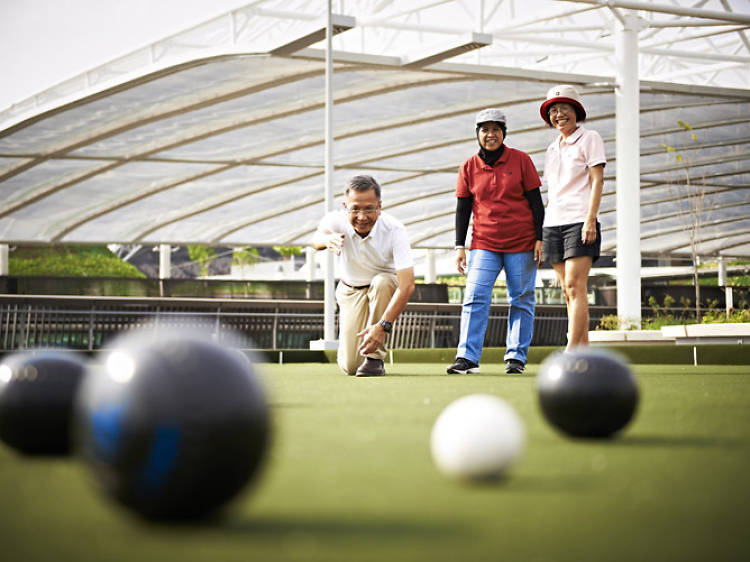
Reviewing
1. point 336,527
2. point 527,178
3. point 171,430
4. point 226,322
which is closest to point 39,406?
point 171,430

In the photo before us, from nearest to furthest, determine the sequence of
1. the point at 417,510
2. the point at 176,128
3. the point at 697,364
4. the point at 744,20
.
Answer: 1. the point at 417,510
2. the point at 697,364
3. the point at 744,20
4. the point at 176,128

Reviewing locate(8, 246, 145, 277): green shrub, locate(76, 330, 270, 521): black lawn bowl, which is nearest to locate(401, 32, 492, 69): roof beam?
locate(76, 330, 270, 521): black lawn bowl

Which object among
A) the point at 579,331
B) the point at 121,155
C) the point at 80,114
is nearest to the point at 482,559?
the point at 579,331

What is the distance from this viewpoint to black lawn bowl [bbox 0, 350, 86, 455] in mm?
3297

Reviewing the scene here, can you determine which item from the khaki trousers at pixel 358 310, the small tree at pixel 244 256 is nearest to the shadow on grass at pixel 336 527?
the khaki trousers at pixel 358 310

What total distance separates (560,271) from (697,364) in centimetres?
421

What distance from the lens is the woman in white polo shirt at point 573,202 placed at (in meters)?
7.80

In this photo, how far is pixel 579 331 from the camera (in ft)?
25.6

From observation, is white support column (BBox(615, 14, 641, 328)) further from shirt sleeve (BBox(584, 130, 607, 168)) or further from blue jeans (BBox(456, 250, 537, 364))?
shirt sleeve (BBox(584, 130, 607, 168))

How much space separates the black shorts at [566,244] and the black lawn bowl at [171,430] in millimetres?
5856

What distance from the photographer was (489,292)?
807 centimetres

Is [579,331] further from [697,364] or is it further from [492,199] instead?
[697,364]

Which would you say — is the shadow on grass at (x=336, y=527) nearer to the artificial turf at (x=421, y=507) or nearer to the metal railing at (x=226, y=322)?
the artificial turf at (x=421, y=507)

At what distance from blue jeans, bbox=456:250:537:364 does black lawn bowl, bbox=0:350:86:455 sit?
509 centimetres
